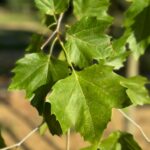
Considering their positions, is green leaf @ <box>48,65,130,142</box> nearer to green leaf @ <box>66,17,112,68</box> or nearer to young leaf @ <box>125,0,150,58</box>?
green leaf @ <box>66,17,112,68</box>

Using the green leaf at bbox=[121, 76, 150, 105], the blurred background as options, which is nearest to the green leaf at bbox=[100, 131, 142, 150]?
the green leaf at bbox=[121, 76, 150, 105]

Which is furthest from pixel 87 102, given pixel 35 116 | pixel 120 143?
pixel 35 116

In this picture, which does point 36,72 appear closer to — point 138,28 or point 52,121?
point 52,121

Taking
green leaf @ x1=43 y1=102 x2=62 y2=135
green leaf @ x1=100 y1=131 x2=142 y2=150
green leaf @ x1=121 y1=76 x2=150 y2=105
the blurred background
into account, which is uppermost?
green leaf @ x1=43 y1=102 x2=62 y2=135

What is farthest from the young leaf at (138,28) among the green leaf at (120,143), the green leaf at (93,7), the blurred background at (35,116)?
the blurred background at (35,116)

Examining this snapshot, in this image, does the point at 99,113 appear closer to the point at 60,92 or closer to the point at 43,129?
the point at 60,92

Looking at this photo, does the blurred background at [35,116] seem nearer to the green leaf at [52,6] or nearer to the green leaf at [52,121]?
the green leaf at [52,6]
